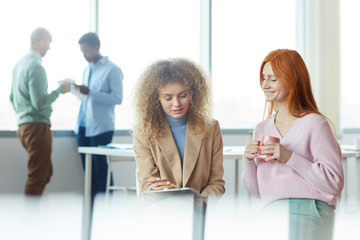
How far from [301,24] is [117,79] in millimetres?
2394

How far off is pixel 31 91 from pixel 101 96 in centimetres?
56

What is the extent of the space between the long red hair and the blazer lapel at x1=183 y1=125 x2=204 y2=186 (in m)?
0.36

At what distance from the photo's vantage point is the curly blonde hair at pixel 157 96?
1.88m

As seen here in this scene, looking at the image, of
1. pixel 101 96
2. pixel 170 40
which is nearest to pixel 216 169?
pixel 101 96

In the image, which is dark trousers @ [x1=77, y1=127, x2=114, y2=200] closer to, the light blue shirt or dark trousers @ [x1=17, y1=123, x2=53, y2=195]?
the light blue shirt

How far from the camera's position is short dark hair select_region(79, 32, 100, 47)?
4012 mm

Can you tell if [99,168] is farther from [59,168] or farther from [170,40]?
[170,40]

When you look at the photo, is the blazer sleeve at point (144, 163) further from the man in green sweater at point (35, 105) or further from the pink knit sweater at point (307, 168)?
the man in green sweater at point (35, 105)

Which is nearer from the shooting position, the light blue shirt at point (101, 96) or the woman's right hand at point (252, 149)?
the woman's right hand at point (252, 149)

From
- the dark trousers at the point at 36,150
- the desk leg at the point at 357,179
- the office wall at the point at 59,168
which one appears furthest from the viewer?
the office wall at the point at 59,168

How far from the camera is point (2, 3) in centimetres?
436

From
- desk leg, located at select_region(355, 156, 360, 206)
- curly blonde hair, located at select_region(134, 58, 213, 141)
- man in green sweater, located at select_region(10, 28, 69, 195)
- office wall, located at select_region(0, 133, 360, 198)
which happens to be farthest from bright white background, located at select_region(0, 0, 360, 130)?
curly blonde hair, located at select_region(134, 58, 213, 141)

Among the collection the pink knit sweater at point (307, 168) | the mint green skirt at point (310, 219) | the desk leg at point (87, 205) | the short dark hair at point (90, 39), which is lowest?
the desk leg at point (87, 205)

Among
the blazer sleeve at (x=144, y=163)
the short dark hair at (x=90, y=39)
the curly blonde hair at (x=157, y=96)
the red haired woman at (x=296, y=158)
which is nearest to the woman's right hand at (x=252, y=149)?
the red haired woman at (x=296, y=158)
